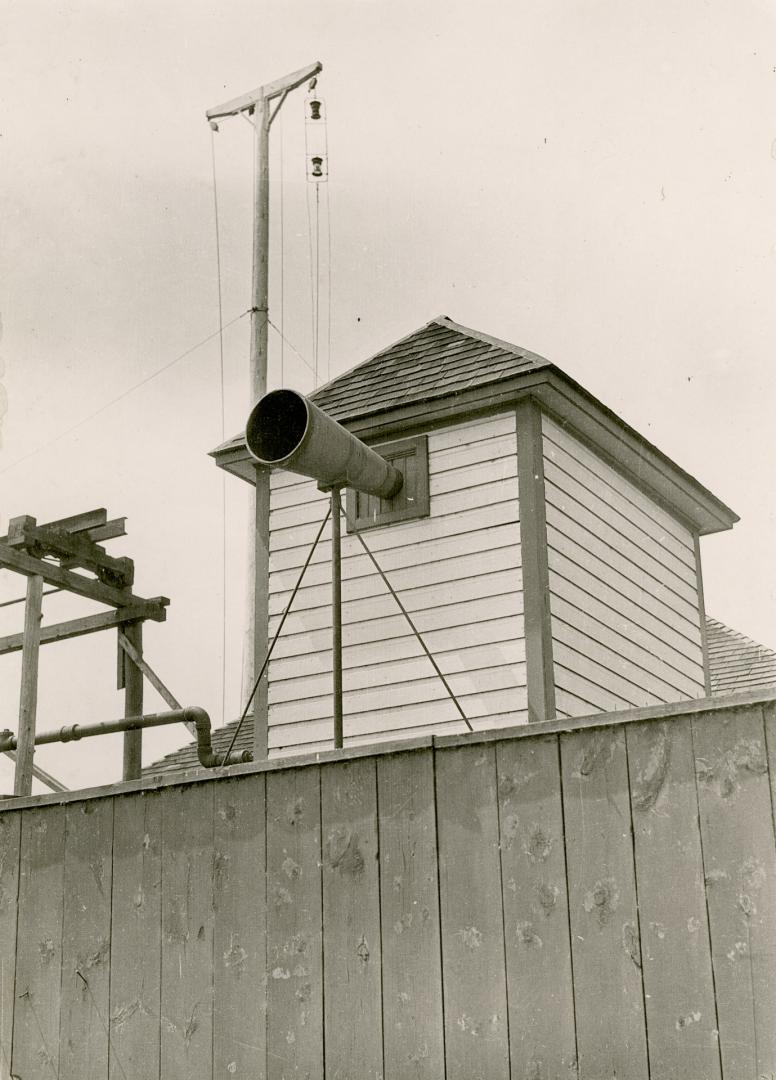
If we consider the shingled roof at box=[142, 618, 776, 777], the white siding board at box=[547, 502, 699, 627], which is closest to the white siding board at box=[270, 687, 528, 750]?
the white siding board at box=[547, 502, 699, 627]

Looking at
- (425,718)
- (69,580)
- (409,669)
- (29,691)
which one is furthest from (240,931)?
(69,580)

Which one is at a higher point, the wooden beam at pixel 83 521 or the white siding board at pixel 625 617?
the wooden beam at pixel 83 521

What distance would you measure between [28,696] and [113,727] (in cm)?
288

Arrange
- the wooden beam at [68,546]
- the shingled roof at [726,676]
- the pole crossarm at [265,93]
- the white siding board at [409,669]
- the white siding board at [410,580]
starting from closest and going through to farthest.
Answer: the white siding board at [409,669]
the white siding board at [410,580]
the wooden beam at [68,546]
the shingled roof at [726,676]
the pole crossarm at [265,93]

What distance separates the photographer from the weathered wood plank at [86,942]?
20.9 feet

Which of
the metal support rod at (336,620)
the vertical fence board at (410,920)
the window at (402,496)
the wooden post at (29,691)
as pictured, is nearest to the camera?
the vertical fence board at (410,920)

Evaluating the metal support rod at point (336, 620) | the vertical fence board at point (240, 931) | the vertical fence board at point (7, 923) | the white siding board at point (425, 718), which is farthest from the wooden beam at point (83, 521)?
the vertical fence board at point (240, 931)

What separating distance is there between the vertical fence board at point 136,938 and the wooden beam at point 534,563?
134 inches

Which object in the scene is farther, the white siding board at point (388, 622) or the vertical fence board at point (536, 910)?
the white siding board at point (388, 622)

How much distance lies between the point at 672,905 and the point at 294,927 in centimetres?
174

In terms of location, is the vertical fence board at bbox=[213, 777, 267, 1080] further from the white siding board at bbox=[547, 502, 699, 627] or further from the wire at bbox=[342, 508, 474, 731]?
the white siding board at bbox=[547, 502, 699, 627]

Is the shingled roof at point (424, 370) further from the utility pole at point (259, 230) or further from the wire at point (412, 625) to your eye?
the utility pole at point (259, 230)

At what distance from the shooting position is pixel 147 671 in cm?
1230

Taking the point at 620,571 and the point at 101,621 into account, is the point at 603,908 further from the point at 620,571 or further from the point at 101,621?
the point at 101,621
